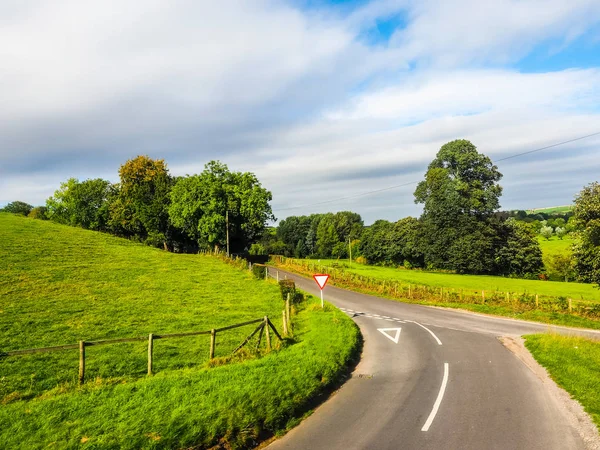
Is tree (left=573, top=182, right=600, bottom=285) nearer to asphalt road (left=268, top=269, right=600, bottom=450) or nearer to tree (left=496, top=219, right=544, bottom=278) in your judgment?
asphalt road (left=268, top=269, right=600, bottom=450)

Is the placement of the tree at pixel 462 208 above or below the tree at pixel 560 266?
above

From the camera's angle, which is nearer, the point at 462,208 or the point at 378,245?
the point at 462,208

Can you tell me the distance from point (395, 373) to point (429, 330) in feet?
30.9

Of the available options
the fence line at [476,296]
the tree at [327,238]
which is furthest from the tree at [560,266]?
the tree at [327,238]

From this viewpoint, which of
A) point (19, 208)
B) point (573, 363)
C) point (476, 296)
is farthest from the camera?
point (19, 208)

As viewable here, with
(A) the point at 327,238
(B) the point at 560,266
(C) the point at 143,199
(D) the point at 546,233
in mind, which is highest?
(C) the point at 143,199

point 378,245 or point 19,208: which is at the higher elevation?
point 19,208

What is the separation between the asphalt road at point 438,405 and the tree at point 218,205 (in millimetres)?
49053

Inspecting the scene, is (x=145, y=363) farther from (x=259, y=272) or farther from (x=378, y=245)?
(x=378, y=245)

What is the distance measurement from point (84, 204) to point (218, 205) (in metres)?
45.0

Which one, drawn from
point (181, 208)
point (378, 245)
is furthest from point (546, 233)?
point (181, 208)

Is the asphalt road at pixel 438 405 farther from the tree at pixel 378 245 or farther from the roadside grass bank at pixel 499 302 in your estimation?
the tree at pixel 378 245

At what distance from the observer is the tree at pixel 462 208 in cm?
6562

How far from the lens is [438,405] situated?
1134 centimetres
